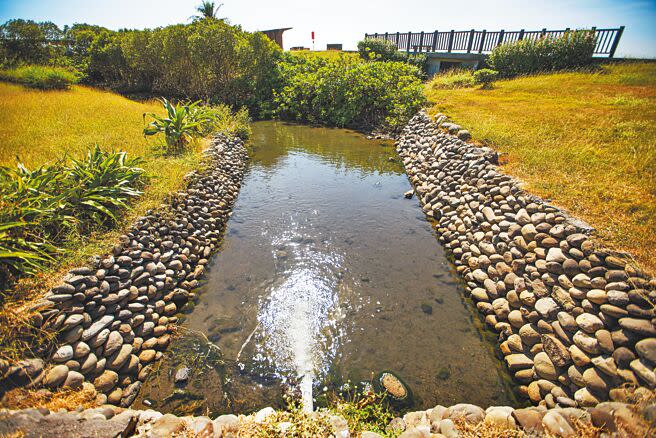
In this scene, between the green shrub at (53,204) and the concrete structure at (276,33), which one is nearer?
the green shrub at (53,204)

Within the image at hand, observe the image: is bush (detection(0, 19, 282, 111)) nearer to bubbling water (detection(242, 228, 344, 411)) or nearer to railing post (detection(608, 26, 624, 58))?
bubbling water (detection(242, 228, 344, 411))

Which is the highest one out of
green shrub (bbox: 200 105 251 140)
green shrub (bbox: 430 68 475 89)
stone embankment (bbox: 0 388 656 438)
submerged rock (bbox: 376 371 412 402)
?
green shrub (bbox: 430 68 475 89)

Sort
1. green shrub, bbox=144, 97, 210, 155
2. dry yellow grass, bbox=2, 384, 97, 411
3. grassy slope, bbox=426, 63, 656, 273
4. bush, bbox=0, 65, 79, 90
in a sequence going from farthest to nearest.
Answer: bush, bbox=0, 65, 79, 90
green shrub, bbox=144, 97, 210, 155
grassy slope, bbox=426, 63, 656, 273
dry yellow grass, bbox=2, 384, 97, 411

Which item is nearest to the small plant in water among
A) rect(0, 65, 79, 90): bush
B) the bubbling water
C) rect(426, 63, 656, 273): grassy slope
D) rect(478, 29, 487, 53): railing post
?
the bubbling water

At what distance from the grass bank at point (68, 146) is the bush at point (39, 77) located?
0.85 m

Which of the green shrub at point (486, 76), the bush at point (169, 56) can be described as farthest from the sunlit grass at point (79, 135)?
the green shrub at point (486, 76)

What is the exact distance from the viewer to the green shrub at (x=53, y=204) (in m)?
3.88

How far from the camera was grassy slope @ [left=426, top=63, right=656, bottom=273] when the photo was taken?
490cm

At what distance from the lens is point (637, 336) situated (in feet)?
11.0

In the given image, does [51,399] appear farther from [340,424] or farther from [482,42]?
[482,42]

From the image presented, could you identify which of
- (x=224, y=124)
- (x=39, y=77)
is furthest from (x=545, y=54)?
(x=39, y=77)

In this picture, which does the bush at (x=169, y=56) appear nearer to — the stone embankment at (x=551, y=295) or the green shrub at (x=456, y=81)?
the green shrub at (x=456, y=81)

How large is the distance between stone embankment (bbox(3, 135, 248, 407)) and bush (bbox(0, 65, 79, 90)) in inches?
691

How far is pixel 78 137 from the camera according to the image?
9.12 meters
